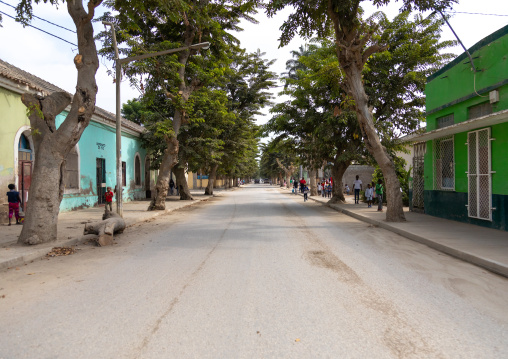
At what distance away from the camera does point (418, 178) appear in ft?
52.9

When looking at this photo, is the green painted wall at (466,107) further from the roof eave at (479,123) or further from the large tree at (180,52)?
the large tree at (180,52)

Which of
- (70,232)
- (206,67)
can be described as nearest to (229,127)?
(206,67)

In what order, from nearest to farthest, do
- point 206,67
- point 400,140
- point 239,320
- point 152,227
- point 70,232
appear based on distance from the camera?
point 239,320 → point 70,232 → point 152,227 → point 400,140 → point 206,67

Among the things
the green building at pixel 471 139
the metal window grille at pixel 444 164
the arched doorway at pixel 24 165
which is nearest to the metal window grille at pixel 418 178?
the green building at pixel 471 139

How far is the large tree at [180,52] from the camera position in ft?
50.7

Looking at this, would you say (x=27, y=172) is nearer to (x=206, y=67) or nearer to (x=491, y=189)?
(x=206, y=67)

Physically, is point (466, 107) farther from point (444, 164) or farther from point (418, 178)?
point (418, 178)

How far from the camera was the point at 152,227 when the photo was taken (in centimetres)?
1210

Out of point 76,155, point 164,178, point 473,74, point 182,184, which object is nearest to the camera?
point 473,74

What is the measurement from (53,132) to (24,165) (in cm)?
611

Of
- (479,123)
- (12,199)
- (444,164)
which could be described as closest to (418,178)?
(444,164)

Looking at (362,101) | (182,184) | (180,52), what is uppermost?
(180,52)

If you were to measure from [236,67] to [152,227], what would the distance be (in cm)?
2175

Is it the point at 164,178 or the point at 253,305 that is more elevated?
the point at 164,178
